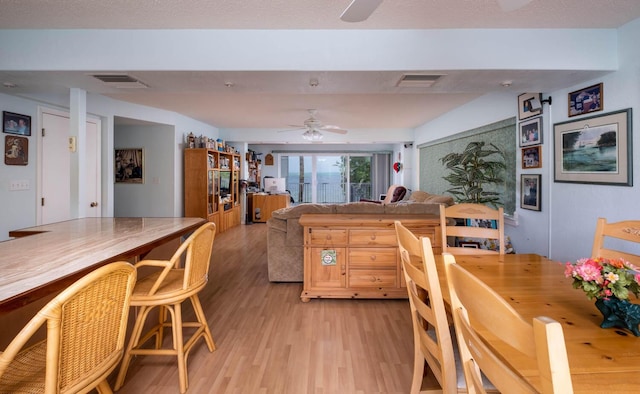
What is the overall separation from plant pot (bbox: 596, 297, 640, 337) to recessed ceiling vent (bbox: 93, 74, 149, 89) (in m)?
3.46

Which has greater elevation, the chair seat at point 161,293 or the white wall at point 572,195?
the white wall at point 572,195

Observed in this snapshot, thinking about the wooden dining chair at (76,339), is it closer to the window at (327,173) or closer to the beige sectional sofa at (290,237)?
the beige sectional sofa at (290,237)

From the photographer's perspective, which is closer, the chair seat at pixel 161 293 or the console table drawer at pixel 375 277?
the chair seat at pixel 161 293

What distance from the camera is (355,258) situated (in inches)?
119

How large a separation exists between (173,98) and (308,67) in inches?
118

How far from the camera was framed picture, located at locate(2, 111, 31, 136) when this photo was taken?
3473mm

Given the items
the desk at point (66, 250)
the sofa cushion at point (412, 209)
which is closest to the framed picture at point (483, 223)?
the sofa cushion at point (412, 209)

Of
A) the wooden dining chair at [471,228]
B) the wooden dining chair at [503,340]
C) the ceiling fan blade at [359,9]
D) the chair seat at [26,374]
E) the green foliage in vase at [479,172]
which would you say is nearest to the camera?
the wooden dining chair at [503,340]

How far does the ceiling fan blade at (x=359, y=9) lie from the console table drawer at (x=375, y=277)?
6.89 ft

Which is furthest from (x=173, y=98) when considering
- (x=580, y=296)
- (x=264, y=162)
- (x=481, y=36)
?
(x=264, y=162)

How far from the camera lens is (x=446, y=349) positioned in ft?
3.62

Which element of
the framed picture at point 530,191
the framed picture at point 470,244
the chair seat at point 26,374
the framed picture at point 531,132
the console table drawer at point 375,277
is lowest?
the console table drawer at point 375,277

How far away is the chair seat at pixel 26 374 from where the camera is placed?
3.14 feet

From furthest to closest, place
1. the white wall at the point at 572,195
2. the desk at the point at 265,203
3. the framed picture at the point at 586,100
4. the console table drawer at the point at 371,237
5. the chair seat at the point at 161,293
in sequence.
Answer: the desk at the point at 265,203 → the console table drawer at the point at 371,237 → the framed picture at the point at 586,100 → the white wall at the point at 572,195 → the chair seat at the point at 161,293
